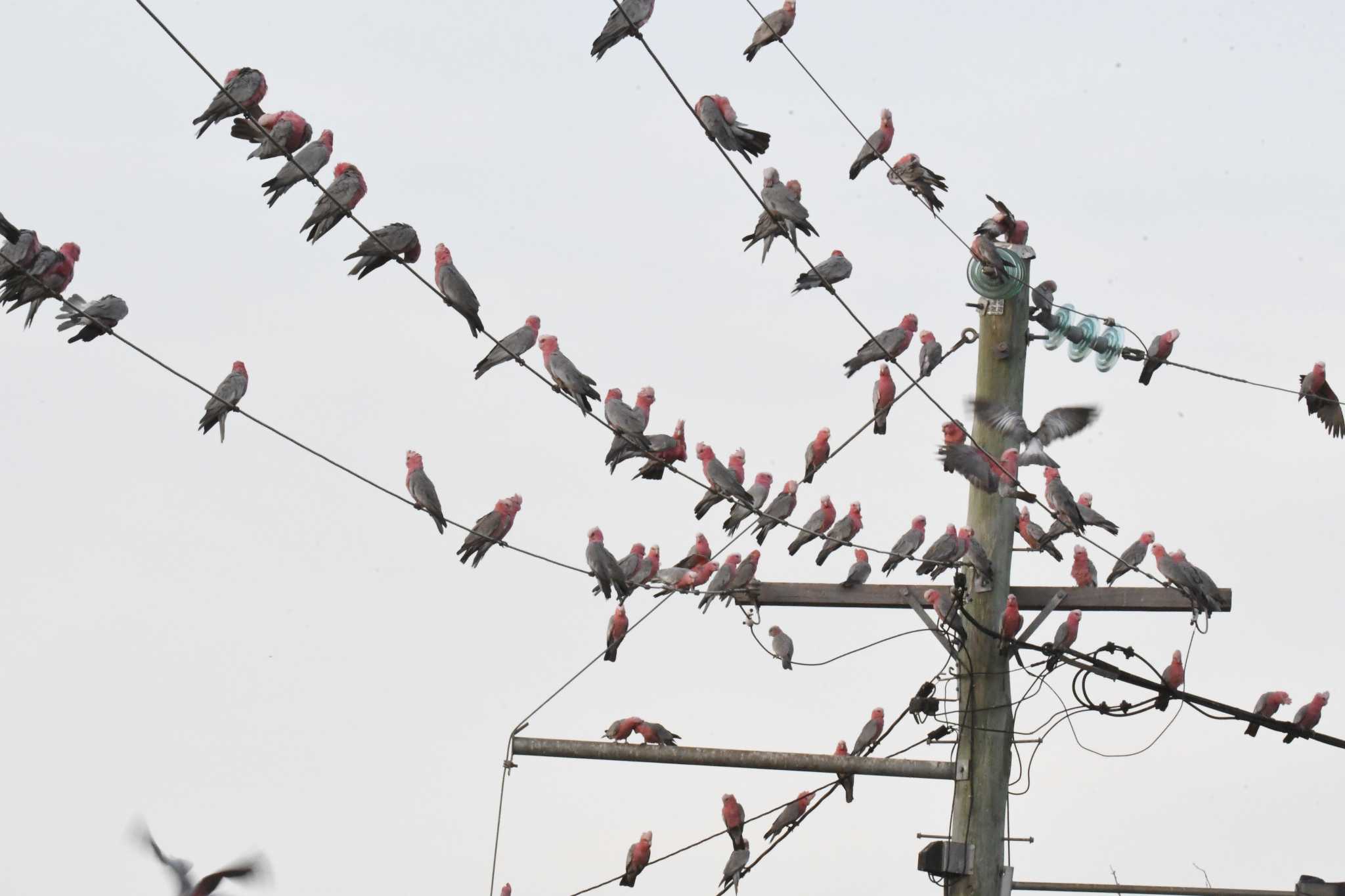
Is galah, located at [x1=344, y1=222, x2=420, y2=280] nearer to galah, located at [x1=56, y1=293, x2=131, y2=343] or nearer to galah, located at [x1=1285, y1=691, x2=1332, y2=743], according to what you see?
galah, located at [x1=56, y1=293, x2=131, y2=343]

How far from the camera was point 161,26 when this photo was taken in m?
8.96

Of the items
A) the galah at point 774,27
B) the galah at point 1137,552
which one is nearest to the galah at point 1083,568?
the galah at point 1137,552

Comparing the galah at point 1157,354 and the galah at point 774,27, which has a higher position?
the galah at point 774,27

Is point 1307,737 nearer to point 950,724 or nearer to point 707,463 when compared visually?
point 950,724

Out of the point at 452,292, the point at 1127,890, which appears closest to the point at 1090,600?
the point at 1127,890

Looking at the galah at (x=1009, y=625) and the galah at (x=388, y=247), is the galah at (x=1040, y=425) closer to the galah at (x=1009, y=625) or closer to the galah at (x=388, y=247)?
the galah at (x=1009, y=625)

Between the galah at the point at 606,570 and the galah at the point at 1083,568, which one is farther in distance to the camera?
the galah at the point at 1083,568

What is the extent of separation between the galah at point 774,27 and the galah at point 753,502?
3519mm

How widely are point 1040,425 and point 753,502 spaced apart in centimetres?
355

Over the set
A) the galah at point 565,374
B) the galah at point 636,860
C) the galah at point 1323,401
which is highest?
the galah at point 1323,401

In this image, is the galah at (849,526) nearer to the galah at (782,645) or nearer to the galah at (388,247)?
the galah at (782,645)

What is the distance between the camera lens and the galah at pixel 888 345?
19.6 m

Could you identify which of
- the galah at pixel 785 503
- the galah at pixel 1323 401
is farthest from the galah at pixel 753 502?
the galah at pixel 1323 401

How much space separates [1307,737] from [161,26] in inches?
361
